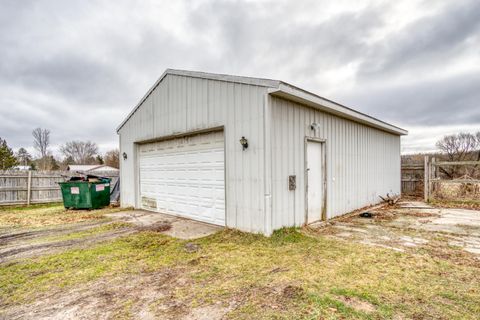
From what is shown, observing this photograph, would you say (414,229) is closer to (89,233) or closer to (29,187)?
(89,233)

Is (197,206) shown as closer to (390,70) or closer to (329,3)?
(329,3)

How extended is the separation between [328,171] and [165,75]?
5.14 metres

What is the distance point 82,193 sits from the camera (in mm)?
8141

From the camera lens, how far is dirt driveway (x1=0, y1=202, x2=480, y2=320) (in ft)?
7.02

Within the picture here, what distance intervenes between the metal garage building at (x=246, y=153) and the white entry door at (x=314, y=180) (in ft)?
0.08

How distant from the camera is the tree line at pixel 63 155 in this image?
34469 millimetres

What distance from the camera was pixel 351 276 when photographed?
2.76 m

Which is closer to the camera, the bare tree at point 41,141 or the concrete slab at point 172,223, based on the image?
the concrete slab at point 172,223

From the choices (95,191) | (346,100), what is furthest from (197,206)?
(346,100)

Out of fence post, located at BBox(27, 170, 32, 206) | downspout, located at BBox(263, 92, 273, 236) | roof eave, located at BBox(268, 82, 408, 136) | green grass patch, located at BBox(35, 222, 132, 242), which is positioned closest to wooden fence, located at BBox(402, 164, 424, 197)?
roof eave, located at BBox(268, 82, 408, 136)

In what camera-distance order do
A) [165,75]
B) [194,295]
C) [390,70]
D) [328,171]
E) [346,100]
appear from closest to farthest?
1. [194,295]
2. [328,171]
3. [165,75]
4. [390,70]
5. [346,100]

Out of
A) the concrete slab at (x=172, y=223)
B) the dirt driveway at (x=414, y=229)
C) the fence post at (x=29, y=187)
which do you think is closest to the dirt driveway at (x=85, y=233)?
the concrete slab at (x=172, y=223)

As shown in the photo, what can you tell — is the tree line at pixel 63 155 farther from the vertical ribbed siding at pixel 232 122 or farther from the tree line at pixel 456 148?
the tree line at pixel 456 148

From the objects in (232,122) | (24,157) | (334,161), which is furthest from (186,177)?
(24,157)
